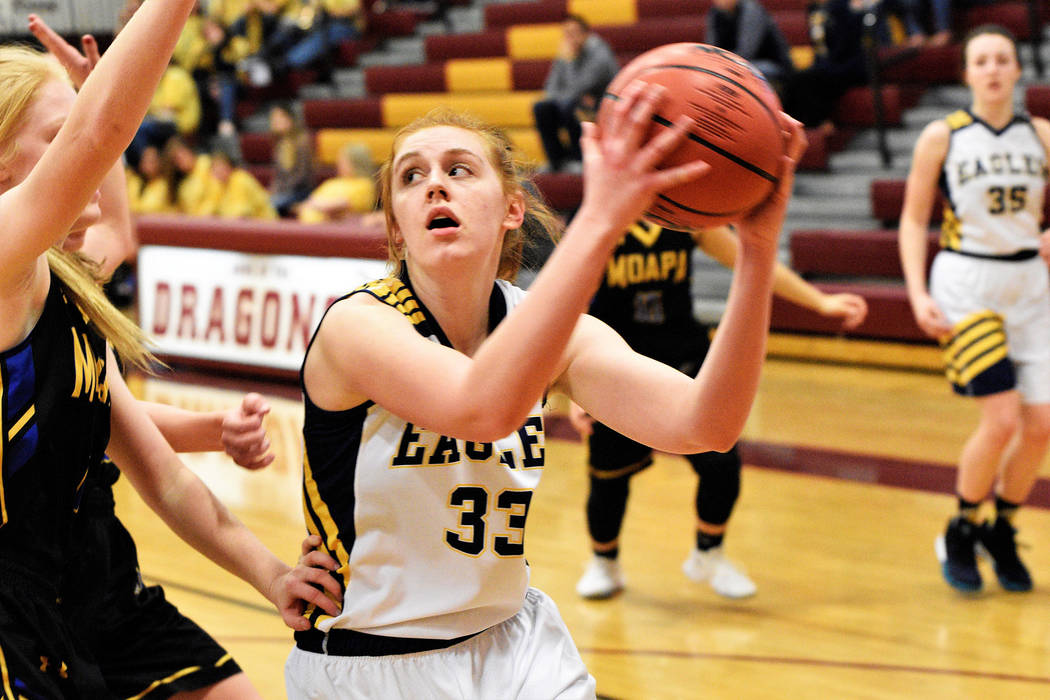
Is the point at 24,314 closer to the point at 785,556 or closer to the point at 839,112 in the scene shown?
the point at 785,556

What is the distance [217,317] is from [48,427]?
671 centimetres

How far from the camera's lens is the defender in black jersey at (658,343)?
169 inches

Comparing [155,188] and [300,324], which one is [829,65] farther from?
[155,188]

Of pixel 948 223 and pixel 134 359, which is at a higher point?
pixel 134 359

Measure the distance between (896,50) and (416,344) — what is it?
29.5ft

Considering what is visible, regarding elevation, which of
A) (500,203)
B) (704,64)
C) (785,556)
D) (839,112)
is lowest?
(785,556)

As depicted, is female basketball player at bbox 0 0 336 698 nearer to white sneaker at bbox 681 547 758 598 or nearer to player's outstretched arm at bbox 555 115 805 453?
player's outstretched arm at bbox 555 115 805 453

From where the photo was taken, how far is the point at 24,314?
1.71 m

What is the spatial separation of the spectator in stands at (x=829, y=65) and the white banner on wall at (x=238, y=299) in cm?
397

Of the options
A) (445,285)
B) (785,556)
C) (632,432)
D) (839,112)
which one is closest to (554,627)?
(632,432)

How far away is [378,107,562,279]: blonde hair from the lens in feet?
6.68

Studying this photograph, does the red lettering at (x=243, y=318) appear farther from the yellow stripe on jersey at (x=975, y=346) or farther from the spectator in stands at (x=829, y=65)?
the yellow stripe on jersey at (x=975, y=346)

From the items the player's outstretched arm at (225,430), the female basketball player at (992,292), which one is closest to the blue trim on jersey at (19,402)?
the player's outstretched arm at (225,430)

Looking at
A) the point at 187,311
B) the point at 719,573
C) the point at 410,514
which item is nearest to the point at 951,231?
the point at 719,573
